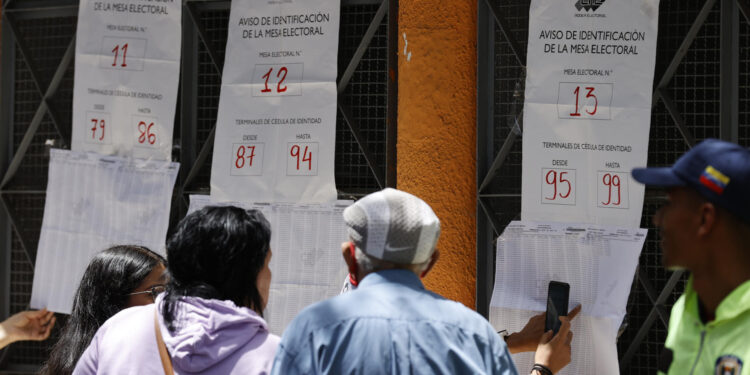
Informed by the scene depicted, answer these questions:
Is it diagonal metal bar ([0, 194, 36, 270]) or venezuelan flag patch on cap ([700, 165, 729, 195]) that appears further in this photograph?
diagonal metal bar ([0, 194, 36, 270])

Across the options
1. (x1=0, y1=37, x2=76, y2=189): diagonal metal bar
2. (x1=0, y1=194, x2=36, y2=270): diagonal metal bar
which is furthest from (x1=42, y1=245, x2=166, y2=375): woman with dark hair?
(x1=0, y1=37, x2=76, y2=189): diagonal metal bar

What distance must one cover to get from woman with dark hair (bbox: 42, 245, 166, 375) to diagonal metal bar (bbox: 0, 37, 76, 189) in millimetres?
2320

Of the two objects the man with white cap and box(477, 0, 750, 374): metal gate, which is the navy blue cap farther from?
box(477, 0, 750, 374): metal gate

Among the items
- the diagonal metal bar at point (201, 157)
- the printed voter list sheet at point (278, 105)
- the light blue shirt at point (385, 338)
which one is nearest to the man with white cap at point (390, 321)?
the light blue shirt at point (385, 338)

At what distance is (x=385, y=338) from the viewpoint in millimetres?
2211

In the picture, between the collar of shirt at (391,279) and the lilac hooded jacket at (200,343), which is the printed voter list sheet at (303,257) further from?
the collar of shirt at (391,279)

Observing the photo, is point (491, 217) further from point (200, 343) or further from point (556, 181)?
point (200, 343)

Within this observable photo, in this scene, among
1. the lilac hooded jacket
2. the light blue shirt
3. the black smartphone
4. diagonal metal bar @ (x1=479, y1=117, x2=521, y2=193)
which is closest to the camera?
the light blue shirt

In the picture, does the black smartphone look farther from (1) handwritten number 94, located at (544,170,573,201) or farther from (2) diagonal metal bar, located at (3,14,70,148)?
(2) diagonal metal bar, located at (3,14,70,148)

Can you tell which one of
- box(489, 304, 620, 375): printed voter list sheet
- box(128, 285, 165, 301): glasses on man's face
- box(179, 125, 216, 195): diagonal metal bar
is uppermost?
box(179, 125, 216, 195): diagonal metal bar

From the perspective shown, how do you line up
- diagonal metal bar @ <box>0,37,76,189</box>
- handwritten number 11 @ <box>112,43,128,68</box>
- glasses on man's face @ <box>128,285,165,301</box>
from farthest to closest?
diagonal metal bar @ <box>0,37,76,189</box> < handwritten number 11 @ <box>112,43,128,68</box> < glasses on man's face @ <box>128,285,165,301</box>

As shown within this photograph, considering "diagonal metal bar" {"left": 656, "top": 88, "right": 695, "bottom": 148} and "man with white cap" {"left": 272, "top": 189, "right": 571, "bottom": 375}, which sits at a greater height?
"diagonal metal bar" {"left": 656, "top": 88, "right": 695, "bottom": 148}

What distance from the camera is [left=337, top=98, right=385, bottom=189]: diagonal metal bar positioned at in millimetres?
4609

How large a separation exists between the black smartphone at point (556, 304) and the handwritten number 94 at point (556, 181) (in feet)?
1.33
